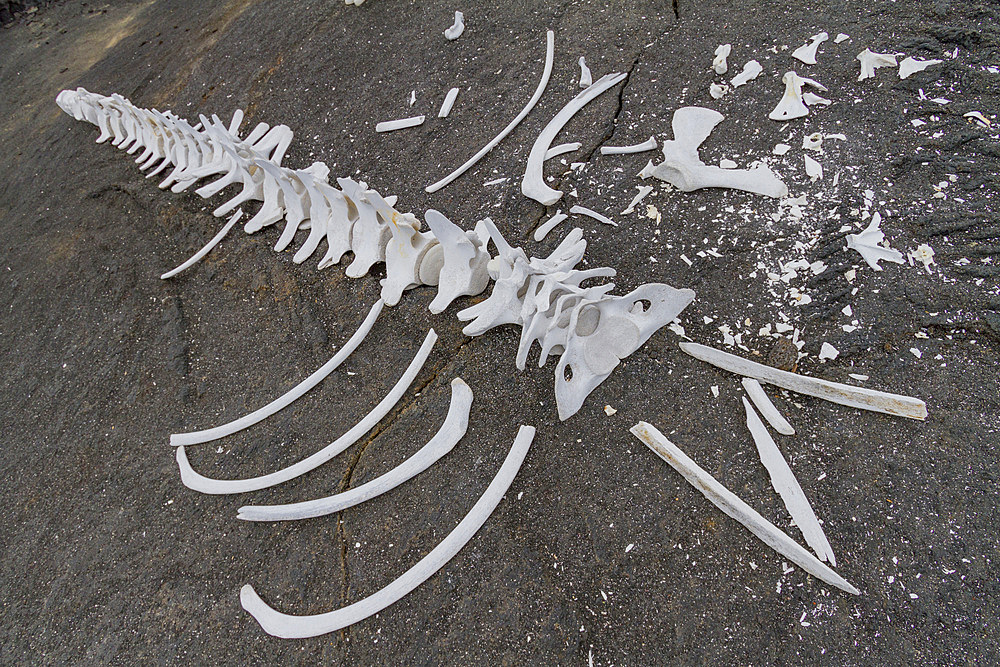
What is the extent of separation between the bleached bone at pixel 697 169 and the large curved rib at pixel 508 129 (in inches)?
28.9

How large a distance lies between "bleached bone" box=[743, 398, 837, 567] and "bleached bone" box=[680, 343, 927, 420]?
0.39 ft

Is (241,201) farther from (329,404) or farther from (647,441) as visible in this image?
(647,441)

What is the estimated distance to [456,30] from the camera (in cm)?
356

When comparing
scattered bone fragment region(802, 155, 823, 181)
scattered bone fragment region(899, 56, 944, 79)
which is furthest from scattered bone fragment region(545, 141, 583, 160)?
scattered bone fragment region(899, 56, 944, 79)

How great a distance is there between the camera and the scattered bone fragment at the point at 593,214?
2.48m

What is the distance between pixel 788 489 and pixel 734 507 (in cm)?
17

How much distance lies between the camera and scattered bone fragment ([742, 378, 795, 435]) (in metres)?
1.85

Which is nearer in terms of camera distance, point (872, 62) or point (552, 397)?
point (552, 397)

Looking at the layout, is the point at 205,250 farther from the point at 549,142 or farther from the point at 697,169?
the point at 697,169

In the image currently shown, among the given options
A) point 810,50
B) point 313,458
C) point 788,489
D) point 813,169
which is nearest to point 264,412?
point 313,458

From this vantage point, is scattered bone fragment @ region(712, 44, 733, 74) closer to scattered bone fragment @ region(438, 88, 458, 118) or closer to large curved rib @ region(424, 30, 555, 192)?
large curved rib @ region(424, 30, 555, 192)

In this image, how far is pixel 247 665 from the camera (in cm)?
180

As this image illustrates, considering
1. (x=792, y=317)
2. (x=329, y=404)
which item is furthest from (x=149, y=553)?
(x=792, y=317)

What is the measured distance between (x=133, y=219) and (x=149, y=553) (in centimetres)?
205
